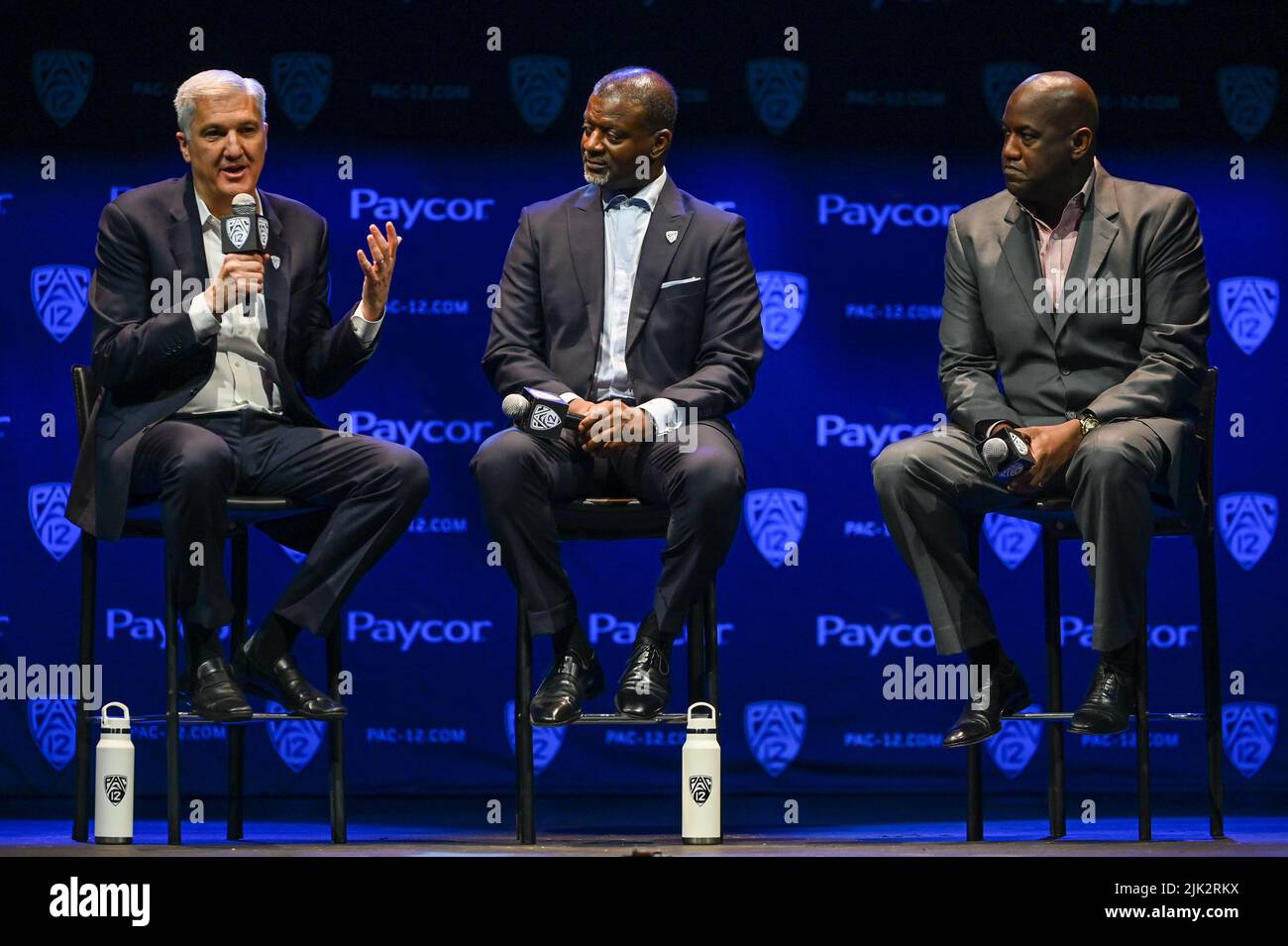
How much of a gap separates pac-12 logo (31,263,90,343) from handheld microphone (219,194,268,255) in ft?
5.92

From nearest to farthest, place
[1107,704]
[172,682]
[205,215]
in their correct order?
[1107,704] < [172,682] < [205,215]

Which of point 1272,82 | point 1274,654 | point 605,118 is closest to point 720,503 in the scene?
point 605,118

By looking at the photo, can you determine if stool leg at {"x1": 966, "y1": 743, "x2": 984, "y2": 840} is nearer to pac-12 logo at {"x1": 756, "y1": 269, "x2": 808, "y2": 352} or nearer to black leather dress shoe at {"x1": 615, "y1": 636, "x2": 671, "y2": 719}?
black leather dress shoe at {"x1": 615, "y1": 636, "x2": 671, "y2": 719}

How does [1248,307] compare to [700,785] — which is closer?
[700,785]

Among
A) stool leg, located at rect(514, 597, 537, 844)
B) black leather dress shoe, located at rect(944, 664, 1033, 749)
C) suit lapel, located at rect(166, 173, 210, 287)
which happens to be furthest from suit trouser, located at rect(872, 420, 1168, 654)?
suit lapel, located at rect(166, 173, 210, 287)

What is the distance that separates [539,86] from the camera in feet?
19.0

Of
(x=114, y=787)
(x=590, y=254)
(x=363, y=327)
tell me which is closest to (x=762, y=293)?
(x=590, y=254)

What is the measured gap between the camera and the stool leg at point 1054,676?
4.36 meters

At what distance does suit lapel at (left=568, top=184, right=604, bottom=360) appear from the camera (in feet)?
14.3

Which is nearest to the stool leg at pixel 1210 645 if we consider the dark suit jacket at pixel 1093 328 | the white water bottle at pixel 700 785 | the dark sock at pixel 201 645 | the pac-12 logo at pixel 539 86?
the dark suit jacket at pixel 1093 328

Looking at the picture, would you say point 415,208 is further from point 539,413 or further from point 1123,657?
point 1123,657

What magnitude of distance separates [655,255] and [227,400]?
1.13m

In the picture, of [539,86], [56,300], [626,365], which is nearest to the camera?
[626,365]
